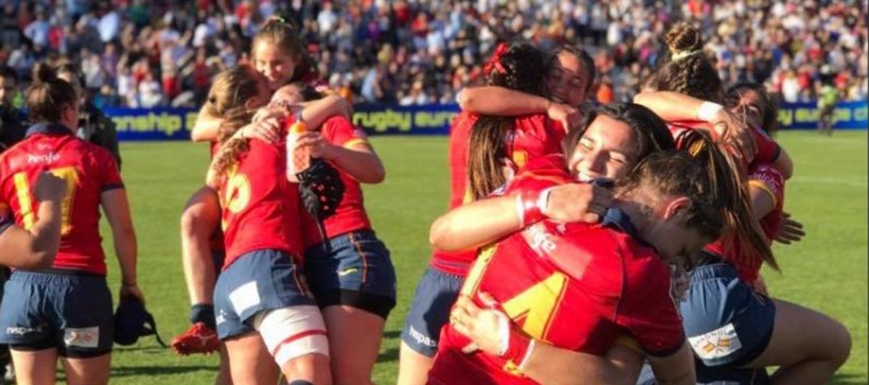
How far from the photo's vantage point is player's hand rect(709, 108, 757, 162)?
502cm

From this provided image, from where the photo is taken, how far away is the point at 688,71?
5.64m

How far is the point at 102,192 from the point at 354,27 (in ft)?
106

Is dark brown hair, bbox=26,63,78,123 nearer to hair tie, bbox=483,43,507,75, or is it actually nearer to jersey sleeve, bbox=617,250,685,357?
hair tie, bbox=483,43,507,75

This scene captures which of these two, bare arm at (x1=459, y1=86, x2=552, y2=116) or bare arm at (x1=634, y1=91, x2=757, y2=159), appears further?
bare arm at (x1=459, y1=86, x2=552, y2=116)

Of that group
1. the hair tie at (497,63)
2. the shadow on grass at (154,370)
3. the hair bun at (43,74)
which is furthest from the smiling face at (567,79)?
the shadow on grass at (154,370)

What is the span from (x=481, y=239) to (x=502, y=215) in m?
0.11

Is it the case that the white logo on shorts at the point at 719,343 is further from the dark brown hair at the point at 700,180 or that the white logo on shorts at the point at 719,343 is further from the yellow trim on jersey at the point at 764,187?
the dark brown hair at the point at 700,180

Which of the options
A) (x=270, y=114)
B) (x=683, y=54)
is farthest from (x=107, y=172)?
(x=683, y=54)

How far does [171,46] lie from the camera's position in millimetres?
34094

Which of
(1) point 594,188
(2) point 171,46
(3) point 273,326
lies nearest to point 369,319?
(3) point 273,326

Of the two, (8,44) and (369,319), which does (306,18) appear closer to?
(8,44)

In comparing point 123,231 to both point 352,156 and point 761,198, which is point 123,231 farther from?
point 761,198

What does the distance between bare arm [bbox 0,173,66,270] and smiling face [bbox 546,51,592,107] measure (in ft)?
7.19

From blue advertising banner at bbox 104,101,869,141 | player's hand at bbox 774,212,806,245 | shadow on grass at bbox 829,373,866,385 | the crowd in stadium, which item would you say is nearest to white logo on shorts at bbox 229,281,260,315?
player's hand at bbox 774,212,806,245
